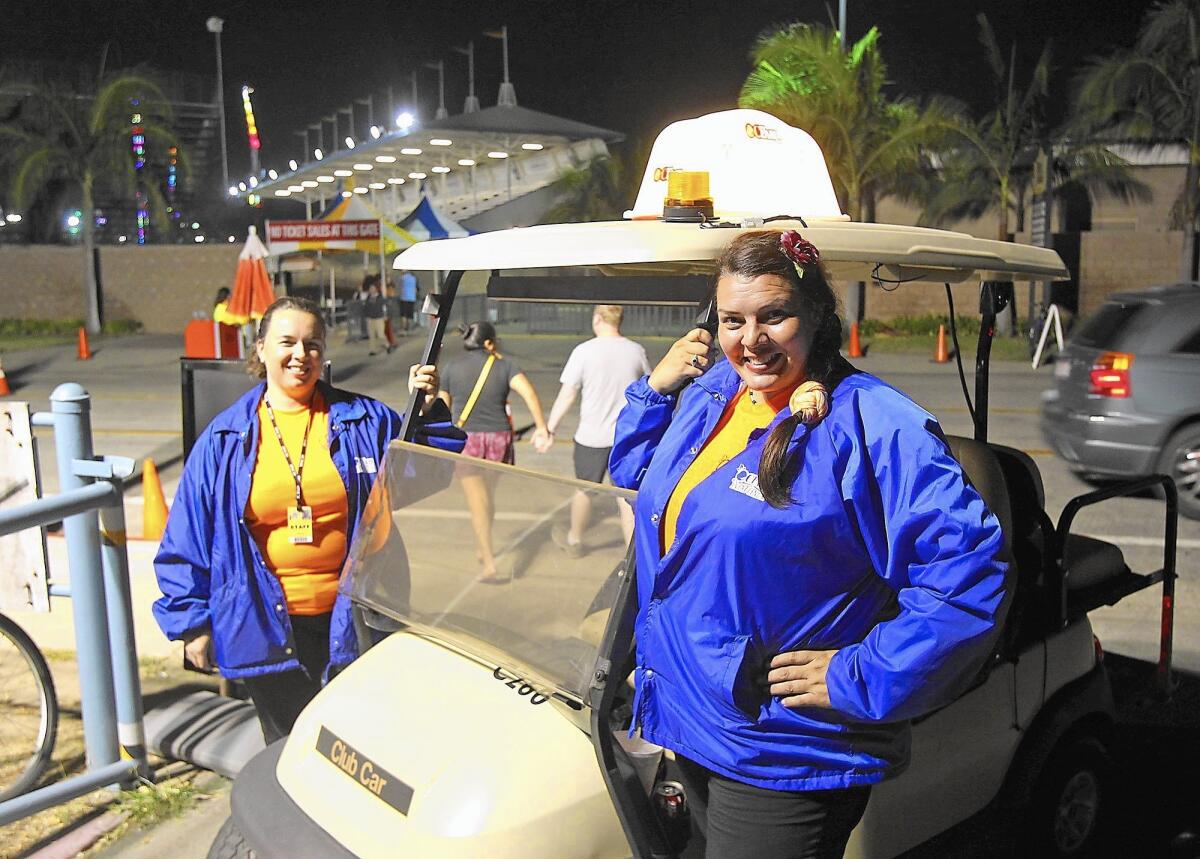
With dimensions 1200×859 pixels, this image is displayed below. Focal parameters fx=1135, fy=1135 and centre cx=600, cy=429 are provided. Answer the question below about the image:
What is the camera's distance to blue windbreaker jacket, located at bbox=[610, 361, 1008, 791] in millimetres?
2023

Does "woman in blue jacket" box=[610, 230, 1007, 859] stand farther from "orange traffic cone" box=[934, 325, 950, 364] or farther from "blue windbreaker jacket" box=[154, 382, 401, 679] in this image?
"orange traffic cone" box=[934, 325, 950, 364]

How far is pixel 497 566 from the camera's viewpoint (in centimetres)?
279

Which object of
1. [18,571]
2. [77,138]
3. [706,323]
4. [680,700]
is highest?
[77,138]

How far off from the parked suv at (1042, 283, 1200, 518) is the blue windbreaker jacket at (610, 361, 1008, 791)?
7526mm

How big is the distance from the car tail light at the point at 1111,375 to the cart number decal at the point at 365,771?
791cm

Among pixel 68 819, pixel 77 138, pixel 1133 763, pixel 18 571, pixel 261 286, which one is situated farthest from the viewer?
pixel 77 138

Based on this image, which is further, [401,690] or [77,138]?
[77,138]

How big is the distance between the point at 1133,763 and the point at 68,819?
12.9ft

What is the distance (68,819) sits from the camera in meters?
3.88

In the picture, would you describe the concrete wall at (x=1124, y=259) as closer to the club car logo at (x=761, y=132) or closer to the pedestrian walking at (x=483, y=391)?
the pedestrian walking at (x=483, y=391)

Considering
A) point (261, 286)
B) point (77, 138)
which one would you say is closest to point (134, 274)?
point (77, 138)

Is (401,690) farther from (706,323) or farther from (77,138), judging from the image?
(77,138)

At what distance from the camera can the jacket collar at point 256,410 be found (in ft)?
11.5

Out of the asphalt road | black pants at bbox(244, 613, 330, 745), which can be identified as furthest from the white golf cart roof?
the asphalt road
